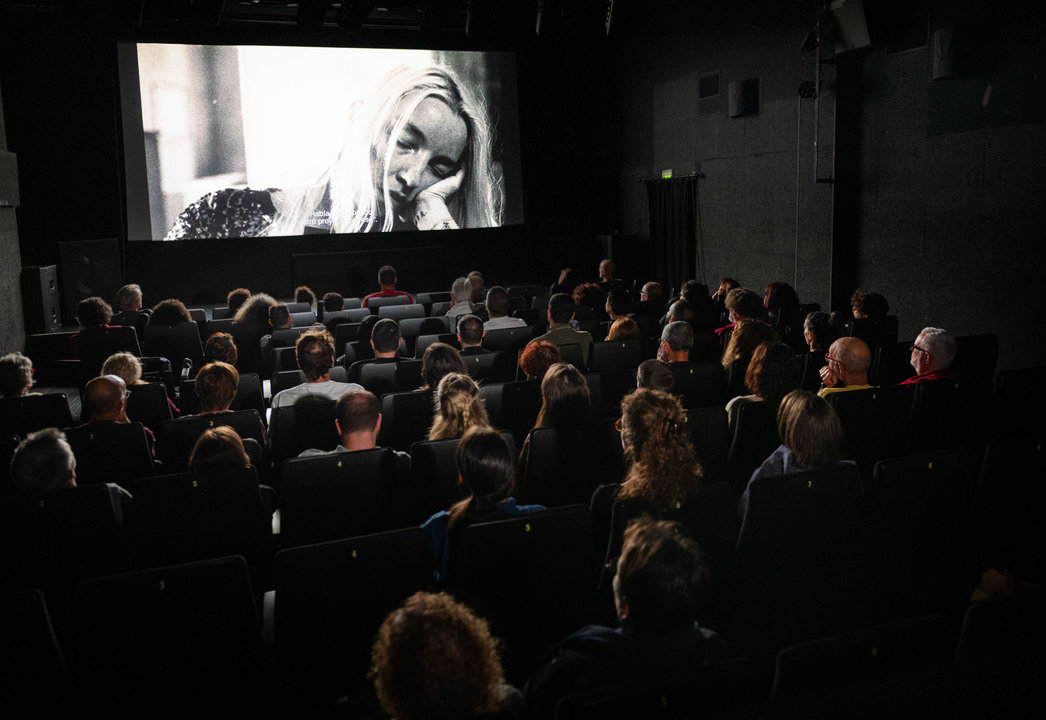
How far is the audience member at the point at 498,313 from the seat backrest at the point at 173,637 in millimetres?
4519

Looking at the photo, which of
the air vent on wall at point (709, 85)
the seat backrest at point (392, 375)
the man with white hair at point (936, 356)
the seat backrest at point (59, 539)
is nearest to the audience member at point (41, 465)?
the seat backrest at point (59, 539)

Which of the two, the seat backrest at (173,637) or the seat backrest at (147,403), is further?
the seat backrest at (147,403)

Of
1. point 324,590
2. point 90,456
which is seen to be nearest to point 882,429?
point 324,590

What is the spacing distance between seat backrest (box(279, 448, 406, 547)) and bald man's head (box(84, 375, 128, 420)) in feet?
4.78

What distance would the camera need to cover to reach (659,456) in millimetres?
2889

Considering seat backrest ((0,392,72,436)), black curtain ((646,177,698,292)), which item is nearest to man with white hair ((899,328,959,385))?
seat backrest ((0,392,72,436))

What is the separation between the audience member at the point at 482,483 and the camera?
2668mm

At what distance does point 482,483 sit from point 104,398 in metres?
2.45

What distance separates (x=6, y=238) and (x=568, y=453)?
9.47 m

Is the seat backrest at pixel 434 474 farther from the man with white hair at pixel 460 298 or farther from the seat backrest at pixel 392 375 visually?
the man with white hair at pixel 460 298

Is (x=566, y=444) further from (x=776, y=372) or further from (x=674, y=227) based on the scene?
(x=674, y=227)

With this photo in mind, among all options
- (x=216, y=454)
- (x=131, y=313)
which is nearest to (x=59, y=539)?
(x=216, y=454)

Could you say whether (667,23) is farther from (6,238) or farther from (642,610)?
(642,610)

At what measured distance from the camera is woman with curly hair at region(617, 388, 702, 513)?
285 centimetres
